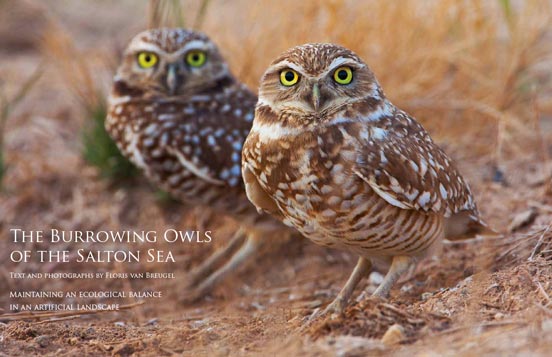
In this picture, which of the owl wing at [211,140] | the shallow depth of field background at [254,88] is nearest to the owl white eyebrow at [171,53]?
the owl wing at [211,140]

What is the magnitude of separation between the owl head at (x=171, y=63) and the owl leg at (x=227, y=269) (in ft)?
3.81

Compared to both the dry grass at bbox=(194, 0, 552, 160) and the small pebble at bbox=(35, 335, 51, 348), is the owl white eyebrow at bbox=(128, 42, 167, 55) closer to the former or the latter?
the dry grass at bbox=(194, 0, 552, 160)

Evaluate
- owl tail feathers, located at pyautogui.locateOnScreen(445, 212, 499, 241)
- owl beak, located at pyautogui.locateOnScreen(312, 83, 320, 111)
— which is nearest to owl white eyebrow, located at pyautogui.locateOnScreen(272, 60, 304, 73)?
owl beak, located at pyautogui.locateOnScreen(312, 83, 320, 111)

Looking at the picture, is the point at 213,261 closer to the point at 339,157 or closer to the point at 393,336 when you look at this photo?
the point at 339,157

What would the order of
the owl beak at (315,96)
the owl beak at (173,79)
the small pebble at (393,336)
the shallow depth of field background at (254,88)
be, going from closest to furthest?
the small pebble at (393,336) → the owl beak at (315,96) → the shallow depth of field background at (254,88) → the owl beak at (173,79)

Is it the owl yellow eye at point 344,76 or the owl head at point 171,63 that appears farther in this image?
the owl head at point 171,63

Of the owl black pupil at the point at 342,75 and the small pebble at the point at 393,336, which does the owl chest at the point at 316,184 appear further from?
the small pebble at the point at 393,336

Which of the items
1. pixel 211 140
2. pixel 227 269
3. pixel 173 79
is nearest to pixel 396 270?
pixel 211 140

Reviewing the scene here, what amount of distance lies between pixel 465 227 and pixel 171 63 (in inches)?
91.4

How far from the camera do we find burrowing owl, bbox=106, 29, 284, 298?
4.87 m

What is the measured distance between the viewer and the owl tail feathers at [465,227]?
413cm

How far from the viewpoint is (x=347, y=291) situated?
13.3 feet

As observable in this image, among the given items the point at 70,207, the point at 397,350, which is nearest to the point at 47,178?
the point at 70,207

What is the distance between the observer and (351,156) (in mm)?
3383
